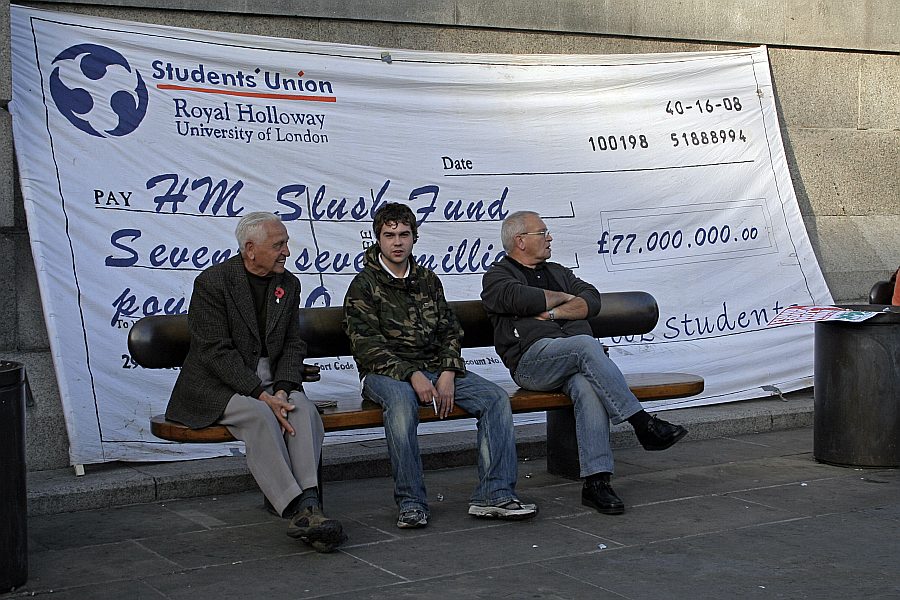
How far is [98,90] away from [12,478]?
293 cm

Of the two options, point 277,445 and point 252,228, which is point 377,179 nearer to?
point 252,228

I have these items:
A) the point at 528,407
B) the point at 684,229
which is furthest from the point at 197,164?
the point at 684,229

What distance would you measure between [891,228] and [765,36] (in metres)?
1.90

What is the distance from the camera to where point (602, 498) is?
17.5 ft

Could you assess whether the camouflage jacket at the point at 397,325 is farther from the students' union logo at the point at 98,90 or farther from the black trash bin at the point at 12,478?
the students' union logo at the point at 98,90

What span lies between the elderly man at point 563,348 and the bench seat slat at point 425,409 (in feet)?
0.38

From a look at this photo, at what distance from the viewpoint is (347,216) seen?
274 inches

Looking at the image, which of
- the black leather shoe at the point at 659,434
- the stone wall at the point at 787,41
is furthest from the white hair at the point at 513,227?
the stone wall at the point at 787,41

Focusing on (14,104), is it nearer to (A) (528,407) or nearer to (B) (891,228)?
(A) (528,407)

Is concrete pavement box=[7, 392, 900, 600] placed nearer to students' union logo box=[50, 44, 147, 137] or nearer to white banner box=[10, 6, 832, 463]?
white banner box=[10, 6, 832, 463]

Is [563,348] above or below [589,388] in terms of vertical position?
above

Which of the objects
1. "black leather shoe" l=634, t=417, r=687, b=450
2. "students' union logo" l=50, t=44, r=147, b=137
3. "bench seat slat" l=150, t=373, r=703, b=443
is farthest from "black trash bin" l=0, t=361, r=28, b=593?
"black leather shoe" l=634, t=417, r=687, b=450

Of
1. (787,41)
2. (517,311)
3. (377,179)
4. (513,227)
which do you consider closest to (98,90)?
(377,179)

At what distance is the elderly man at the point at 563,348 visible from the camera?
540 cm
